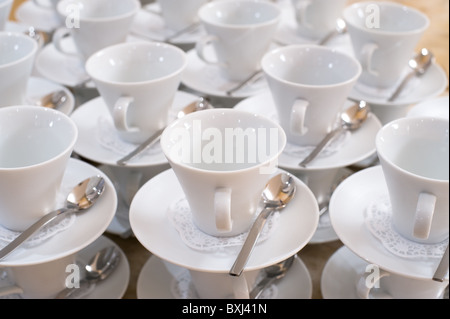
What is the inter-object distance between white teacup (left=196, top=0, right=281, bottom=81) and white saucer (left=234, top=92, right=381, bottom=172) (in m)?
0.08

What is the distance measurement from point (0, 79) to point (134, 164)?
0.17 metres

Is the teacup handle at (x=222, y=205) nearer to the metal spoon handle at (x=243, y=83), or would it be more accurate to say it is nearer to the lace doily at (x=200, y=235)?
the lace doily at (x=200, y=235)

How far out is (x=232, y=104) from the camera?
27.9 inches

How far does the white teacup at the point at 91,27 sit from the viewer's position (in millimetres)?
724

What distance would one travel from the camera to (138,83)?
565mm

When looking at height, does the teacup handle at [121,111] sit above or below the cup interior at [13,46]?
below

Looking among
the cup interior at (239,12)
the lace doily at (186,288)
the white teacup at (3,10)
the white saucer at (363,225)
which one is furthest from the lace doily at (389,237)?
the white teacup at (3,10)

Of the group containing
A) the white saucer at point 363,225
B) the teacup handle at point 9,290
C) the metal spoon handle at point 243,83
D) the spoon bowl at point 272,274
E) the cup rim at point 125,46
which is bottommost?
the spoon bowl at point 272,274

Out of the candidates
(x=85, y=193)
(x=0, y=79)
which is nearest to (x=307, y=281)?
(x=85, y=193)

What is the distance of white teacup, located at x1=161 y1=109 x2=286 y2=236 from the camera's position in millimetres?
431

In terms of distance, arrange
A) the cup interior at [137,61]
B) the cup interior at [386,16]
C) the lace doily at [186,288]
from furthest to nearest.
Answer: the cup interior at [386,16] → the cup interior at [137,61] → the lace doily at [186,288]

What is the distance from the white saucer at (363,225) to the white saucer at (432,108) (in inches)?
4.7

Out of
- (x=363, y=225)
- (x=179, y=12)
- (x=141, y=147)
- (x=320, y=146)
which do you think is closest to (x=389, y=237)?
(x=363, y=225)
